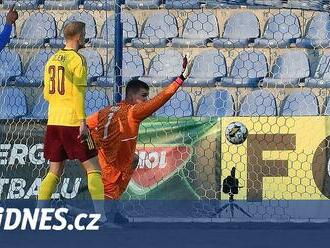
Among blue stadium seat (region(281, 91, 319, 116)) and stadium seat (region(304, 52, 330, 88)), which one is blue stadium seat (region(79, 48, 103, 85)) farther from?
stadium seat (region(304, 52, 330, 88))

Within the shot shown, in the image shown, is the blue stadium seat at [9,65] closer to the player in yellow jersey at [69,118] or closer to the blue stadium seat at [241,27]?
the blue stadium seat at [241,27]

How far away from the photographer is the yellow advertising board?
7.80 metres

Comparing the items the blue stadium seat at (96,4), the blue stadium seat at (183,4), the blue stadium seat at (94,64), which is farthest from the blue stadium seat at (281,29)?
the blue stadium seat at (94,64)

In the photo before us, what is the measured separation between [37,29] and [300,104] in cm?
294

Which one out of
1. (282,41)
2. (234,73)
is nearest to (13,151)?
(234,73)

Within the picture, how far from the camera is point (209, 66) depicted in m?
10.0

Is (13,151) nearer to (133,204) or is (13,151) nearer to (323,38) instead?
(133,204)

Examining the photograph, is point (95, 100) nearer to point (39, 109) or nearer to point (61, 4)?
point (39, 109)

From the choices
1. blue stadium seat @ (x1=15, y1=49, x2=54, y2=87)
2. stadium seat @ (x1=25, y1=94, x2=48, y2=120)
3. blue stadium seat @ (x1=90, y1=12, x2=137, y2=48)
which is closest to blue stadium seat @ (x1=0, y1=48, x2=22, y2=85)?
blue stadium seat @ (x1=15, y1=49, x2=54, y2=87)

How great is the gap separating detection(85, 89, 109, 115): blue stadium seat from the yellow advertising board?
1372 millimetres

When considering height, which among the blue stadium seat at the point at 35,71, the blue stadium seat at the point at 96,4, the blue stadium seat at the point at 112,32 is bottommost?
the blue stadium seat at the point at 35,71

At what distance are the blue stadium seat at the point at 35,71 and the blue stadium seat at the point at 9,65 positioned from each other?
0.47 feet

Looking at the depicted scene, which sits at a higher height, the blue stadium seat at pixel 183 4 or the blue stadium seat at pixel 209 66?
the blue stadium seat at pixel 183 4

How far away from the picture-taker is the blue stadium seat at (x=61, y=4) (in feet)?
33.6
